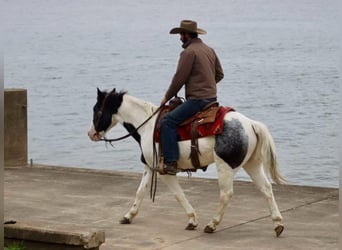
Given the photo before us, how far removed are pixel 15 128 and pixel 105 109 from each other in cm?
402

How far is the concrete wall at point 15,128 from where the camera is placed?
16.2 m

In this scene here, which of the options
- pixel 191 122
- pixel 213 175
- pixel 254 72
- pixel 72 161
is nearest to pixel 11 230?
pixel 191 122

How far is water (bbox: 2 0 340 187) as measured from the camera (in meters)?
23.6

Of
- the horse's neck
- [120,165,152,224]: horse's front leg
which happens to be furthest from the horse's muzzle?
[120,165,152,224]: horse's front leg

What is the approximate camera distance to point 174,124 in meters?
11.9

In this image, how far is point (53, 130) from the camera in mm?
27109

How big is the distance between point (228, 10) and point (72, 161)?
2036 inches

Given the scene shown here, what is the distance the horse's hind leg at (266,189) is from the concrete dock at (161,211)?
0.14 meters

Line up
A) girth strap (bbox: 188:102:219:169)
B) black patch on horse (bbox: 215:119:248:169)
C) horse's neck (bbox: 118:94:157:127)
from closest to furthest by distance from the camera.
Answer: black patch on horse (bbox: 215:119:248:169), girth strap (bbox: 188:102:219:169), horse's neck (bbox: 118:94:157:127)

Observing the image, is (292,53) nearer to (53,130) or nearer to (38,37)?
(38,37)

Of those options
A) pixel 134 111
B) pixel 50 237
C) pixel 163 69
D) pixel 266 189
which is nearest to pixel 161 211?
pixel 134 111

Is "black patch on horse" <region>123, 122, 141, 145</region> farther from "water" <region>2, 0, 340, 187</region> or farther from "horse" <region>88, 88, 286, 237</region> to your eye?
"water" <region>2, 0, 340, 187</region>

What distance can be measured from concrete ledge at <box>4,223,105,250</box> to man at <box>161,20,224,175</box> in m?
1.74

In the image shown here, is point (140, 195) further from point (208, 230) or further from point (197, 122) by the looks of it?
point (197, 122)
